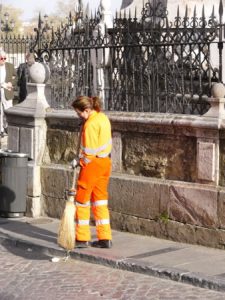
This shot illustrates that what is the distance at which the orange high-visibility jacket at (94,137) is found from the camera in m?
8.45

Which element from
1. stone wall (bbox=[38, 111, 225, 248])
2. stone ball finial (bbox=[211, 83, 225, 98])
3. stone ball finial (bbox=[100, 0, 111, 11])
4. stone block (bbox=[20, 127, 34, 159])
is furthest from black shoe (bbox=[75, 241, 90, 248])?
stone ball finial (bbox=[100, 0, 111, 11])

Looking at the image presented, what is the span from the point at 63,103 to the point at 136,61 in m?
1.56

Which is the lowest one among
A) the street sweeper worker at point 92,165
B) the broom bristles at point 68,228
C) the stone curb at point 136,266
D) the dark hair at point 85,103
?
the stone curb at point 136,266

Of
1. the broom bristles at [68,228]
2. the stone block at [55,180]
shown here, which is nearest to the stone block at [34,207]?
the stone block at [55,180]

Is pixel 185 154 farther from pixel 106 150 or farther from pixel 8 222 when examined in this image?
pixel 8 222

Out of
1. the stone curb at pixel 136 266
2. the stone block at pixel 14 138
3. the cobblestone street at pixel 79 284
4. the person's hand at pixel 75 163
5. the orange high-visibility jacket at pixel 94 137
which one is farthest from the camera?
the stone block at pixel 14 138

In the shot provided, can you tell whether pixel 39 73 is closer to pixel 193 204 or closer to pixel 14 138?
pixel 14 138

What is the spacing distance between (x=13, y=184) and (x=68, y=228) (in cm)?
265

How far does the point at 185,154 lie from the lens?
8.98m

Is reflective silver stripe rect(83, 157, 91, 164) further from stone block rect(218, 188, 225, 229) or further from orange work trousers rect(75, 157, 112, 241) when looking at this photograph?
stone block rect(218, 188, 225, 229)

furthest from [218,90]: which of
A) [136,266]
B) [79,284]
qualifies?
[79,284]

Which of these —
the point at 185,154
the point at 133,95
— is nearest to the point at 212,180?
the point at 185,154

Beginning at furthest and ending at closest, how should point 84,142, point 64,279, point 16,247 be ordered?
point 16,247, point 84,142, point 64,279

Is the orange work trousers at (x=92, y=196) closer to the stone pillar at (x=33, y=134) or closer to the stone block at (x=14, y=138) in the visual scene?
the stone pillar at (x=33, y=134)
